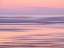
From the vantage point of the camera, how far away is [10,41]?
364cm

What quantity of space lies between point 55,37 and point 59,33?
0.75 ft

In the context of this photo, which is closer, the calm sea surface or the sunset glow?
the calm sea surface

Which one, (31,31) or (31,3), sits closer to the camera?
(31,31)

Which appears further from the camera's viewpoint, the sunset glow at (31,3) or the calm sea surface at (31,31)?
the sunset glow at (31,3)

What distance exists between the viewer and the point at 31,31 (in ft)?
13.6

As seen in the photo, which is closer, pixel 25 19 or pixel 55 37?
pixel 55 37

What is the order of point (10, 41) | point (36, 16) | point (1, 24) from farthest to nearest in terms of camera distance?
point (36, 16) < point (1, 24) < point (10, 41)

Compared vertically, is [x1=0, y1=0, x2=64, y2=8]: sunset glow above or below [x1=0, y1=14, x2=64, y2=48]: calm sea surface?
above

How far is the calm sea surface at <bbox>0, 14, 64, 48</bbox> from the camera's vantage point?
3.54 metres

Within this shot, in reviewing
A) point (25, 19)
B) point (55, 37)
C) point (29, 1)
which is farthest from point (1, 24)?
point (55, 37)

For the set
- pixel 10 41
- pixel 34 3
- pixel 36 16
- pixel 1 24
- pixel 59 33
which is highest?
pixel 34 3

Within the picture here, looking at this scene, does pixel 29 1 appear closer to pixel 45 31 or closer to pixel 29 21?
pixel 29 21

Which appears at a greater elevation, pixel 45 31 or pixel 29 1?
pixel 29 1

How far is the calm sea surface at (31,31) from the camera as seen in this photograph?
11.6 feet
